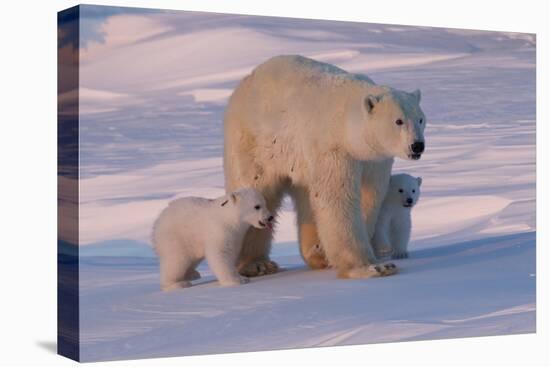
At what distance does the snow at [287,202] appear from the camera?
8.09 meters

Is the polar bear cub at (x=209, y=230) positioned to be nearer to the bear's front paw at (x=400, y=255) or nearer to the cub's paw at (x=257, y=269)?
the cub's paw at (x=257, y=269)

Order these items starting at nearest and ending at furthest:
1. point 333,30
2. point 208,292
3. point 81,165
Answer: point 81,165 < point 208,292 < point 333,30

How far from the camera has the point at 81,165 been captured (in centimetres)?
786

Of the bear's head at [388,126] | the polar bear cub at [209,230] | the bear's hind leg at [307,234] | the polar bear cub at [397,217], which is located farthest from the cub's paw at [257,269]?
the bear's head at [388,126]

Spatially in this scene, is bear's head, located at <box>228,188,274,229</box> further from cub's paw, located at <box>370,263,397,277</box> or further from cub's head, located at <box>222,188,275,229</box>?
cub's paw, located at <box>370,263,397,277</box>

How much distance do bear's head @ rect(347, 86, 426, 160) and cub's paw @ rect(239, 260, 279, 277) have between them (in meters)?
1.46

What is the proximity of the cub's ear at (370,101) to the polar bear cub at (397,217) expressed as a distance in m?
1.52

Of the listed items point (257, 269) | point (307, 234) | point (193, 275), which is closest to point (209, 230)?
point (193, 275)

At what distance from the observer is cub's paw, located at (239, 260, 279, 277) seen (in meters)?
9.59

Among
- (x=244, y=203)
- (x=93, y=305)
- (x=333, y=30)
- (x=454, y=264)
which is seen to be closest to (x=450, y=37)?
(x=333, y=30)

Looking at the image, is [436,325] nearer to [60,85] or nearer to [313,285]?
[313,285]

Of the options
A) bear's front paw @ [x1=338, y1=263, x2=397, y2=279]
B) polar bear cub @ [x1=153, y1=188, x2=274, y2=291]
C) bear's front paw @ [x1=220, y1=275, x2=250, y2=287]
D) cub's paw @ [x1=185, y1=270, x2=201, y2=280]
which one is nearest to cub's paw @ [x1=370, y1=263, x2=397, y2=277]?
bear's front paw @ [x1=338, y1=263, x2=397, y2=279]

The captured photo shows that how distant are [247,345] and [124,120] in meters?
1.92

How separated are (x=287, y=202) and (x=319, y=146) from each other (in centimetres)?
94
